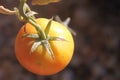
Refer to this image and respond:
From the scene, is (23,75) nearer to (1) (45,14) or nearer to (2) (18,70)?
(2) (18,70)

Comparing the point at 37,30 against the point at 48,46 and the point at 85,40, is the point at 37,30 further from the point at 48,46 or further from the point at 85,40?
the point at 85,40

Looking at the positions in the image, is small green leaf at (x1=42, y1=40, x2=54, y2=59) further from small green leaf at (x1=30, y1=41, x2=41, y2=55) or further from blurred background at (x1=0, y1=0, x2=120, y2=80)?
blurred background at (x1=0, y1=0, x2=120, y2=80)

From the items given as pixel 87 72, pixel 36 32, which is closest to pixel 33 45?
pixel 36 32

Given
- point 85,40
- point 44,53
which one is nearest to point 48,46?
point 44,53

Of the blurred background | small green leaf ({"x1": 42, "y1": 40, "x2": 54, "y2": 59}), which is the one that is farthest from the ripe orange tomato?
the blurred background

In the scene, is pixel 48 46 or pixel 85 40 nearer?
pixel 48 46

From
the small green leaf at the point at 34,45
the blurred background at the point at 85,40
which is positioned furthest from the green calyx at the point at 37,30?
the blurred background at the point at 85,40

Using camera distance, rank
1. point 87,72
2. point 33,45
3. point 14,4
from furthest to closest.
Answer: point 14,4 → point 87,72 → point 33,45

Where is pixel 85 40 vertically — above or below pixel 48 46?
below

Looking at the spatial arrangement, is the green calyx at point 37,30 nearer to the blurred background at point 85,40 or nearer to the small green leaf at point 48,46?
the small green leaf at point 48,46
